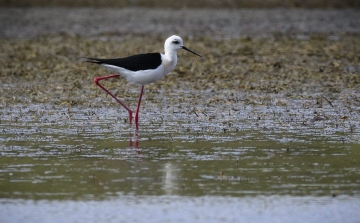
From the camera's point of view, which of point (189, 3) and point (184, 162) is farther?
point (189, 3)

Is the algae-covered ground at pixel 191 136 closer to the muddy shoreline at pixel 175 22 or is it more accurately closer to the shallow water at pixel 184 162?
the shallow water at pixel 184 162

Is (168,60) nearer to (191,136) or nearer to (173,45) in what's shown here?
(173,45)

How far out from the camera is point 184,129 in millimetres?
11469

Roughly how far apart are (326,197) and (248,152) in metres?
2.23

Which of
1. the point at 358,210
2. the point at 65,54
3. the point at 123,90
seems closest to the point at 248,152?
the point at 358,210

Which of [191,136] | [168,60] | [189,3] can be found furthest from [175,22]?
[191,136]

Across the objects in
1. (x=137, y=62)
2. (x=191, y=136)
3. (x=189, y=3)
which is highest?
(x=189, y=3)

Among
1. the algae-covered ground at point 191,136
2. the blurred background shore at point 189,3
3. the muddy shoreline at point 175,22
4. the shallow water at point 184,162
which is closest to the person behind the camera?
the shallow water at point 184,162

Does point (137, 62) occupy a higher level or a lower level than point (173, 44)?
lower

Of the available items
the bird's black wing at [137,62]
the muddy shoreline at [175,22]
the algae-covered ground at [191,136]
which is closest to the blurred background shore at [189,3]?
the muddy shoreline at [175,22]

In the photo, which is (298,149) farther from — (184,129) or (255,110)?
(255,110)

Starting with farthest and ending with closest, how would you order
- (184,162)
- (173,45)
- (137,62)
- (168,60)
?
(173,45)
(168,60)
(137,62)
(184,162)

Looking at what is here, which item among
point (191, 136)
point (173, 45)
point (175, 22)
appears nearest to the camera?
point (191, 136)

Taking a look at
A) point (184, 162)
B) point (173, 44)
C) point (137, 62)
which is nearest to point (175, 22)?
point (173, 44)
